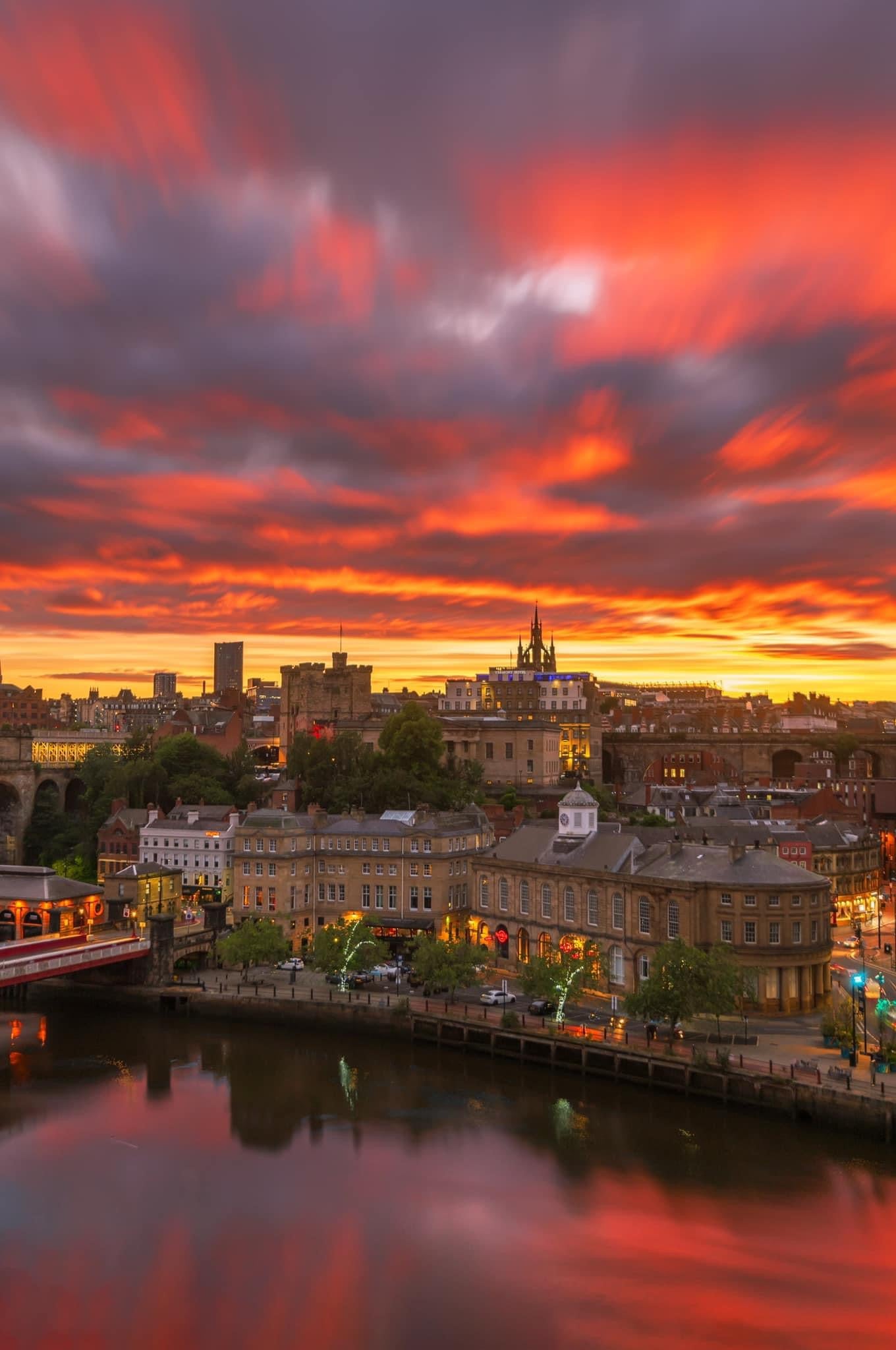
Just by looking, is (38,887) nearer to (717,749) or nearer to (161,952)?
(161,952)

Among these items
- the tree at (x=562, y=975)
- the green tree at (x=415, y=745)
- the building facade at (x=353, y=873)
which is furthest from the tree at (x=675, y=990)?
the green tree at (x=415, y=745)

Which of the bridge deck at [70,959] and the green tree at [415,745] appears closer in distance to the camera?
the bridge deck at [70,959]

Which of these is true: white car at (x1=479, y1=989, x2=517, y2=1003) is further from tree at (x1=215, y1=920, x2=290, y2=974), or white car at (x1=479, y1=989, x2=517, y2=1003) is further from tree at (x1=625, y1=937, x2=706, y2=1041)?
tree at (x1=215, y1=920, x2=290, y2=974)

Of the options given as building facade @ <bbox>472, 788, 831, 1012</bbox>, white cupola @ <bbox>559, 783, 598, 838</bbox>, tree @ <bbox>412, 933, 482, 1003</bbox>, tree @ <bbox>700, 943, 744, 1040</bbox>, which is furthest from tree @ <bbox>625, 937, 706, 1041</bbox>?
white cupola @ <bbox>559, 783, 598, 838</bbox>

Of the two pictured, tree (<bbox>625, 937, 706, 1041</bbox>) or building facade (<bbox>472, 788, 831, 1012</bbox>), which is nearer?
tree (<bbox>625, 937, 706, 1041</bbox>)

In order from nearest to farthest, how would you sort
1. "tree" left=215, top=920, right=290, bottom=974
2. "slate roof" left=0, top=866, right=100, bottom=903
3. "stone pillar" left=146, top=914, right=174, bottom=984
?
1. "tree" left=215, top=920, right=290, bottom=974
2. "stone pillar" left=146, top=914, right=174, bottom=984
3. "slate roof" left=0, top=866, right=100, bottom=903

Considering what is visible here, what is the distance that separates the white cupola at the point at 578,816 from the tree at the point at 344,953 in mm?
13231

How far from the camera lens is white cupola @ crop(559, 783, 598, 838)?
6700 cm

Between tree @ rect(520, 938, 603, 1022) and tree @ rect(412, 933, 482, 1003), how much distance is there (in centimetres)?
280

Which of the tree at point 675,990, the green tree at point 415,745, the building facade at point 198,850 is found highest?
the green tree at point 415,745

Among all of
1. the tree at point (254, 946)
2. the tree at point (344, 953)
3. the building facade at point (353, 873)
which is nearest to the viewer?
the tree at point (344, 953)

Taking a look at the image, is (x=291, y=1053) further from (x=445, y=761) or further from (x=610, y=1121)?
(x=445, y=761)

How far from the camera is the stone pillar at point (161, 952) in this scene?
65.8 m

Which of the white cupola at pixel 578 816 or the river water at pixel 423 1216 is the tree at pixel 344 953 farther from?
the white cupola at pixel 578 816
